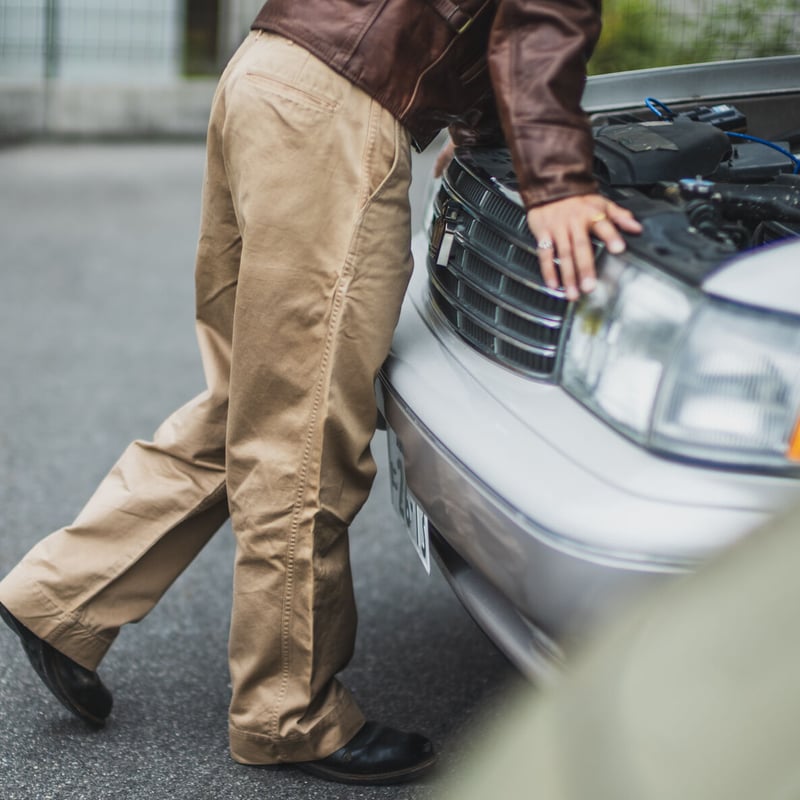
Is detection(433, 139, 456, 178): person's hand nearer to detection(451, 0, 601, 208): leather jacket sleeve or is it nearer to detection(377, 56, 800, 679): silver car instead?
detection(377, 56, 800, 679): silver car

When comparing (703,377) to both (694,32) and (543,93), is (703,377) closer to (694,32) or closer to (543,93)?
(543,93)

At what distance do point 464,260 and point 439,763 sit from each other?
94 cm

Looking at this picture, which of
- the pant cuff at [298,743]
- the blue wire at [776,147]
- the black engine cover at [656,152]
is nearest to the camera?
the black engine cover at [656,152]

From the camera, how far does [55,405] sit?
4207mm

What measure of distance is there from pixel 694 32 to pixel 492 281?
497 cm

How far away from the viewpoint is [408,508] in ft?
7.24

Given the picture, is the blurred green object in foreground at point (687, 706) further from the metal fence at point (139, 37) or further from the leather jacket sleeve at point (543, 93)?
the metal fence at point (139, 37)

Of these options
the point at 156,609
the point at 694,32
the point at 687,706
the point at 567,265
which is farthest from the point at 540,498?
the point at 694,32

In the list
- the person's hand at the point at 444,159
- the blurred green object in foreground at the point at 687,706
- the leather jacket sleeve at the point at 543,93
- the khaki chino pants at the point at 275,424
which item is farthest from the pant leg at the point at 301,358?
the blurred green object in foreground at the point at 687,706

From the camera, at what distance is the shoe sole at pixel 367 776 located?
225cm

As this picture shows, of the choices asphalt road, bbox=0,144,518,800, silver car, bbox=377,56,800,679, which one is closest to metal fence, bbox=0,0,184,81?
asphalt road, bbox=0,144,518,800

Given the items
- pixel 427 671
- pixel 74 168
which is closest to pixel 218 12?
pixel 74 168

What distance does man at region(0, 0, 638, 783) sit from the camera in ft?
6.09

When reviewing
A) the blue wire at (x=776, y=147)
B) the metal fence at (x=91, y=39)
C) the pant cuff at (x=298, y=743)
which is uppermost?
the blue wire at (x=776, y=147)
